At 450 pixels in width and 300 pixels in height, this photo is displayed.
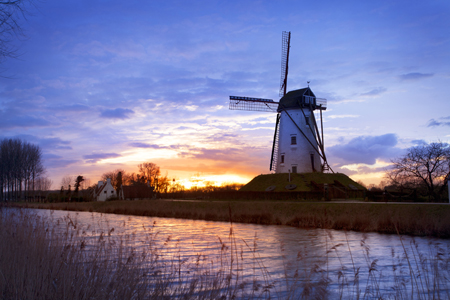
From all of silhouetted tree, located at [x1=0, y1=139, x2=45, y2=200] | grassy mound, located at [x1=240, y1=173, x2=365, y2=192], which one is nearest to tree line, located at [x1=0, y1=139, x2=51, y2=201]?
silhouetted tree, located at [x1=0, y1=139, x2=45, y2=200]

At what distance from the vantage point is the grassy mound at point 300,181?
3628cm

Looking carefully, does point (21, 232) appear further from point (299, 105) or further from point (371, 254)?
point (299, 105)

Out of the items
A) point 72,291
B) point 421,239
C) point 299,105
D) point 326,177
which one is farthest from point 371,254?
point 299,105

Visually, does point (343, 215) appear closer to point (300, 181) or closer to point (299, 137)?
point (300, 181)

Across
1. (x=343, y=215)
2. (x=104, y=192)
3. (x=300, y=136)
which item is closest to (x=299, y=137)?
(x=300, y=136)

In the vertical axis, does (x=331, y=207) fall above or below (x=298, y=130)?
below

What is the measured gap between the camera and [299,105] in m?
40.2

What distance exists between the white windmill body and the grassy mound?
1.35m

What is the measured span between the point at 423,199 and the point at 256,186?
1790cm

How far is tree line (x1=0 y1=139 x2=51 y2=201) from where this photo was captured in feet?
194

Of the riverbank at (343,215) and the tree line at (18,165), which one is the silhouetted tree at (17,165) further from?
the riverbank at (343,215)

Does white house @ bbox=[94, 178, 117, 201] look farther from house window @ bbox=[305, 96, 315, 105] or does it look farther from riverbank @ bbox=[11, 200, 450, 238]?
house window @ bbox=[305, 96, 315, 105]

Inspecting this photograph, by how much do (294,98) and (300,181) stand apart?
10117 millimetres

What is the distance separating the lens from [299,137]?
40.1m
